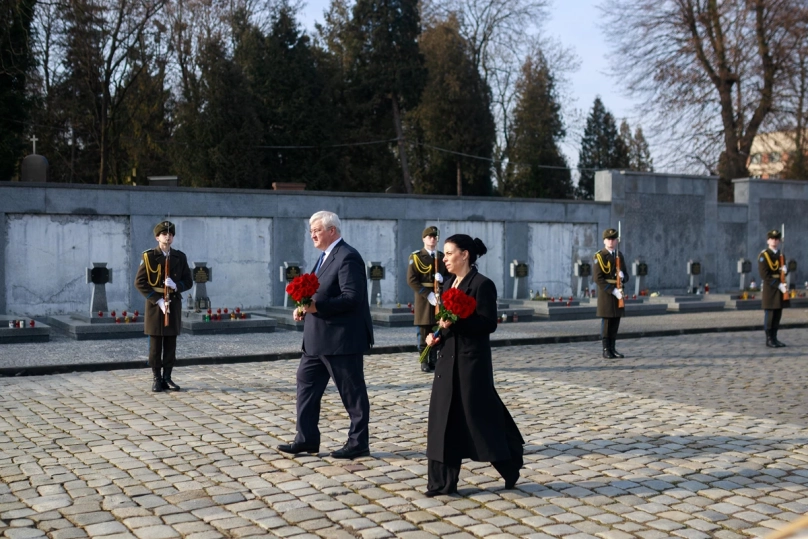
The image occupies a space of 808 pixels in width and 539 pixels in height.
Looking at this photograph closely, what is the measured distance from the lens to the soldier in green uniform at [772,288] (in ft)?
50.2

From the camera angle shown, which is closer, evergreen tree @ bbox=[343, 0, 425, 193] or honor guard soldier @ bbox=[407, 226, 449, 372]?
honor guard soldier @ bbox=[407, 226, 449, 372]

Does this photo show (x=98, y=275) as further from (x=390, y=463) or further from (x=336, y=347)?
(x=390, y=463)

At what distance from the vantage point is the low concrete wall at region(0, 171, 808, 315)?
1947 cm

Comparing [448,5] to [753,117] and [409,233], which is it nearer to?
[753,117]

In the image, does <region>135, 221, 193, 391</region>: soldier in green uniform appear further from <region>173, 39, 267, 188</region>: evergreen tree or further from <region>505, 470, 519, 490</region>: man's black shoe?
<region>173, 39, 267, 188</region>: evergreen tree

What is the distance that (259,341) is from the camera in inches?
617

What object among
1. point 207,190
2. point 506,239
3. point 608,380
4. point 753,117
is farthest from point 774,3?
point 608,380

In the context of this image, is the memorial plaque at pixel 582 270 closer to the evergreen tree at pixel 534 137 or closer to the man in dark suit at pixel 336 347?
the man in dark suit at pixel 336 347

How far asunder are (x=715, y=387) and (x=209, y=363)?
667cm

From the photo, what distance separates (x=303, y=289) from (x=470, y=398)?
1.64 m

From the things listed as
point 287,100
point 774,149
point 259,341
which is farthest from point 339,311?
point 774,149

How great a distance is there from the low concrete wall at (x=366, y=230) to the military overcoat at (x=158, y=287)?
9.47 metres

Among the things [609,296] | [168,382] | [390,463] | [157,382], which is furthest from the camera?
[609,296]

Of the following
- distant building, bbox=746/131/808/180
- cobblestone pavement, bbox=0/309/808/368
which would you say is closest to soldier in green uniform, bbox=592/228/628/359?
cobblestone pavement, bbox=0/309/808/368
